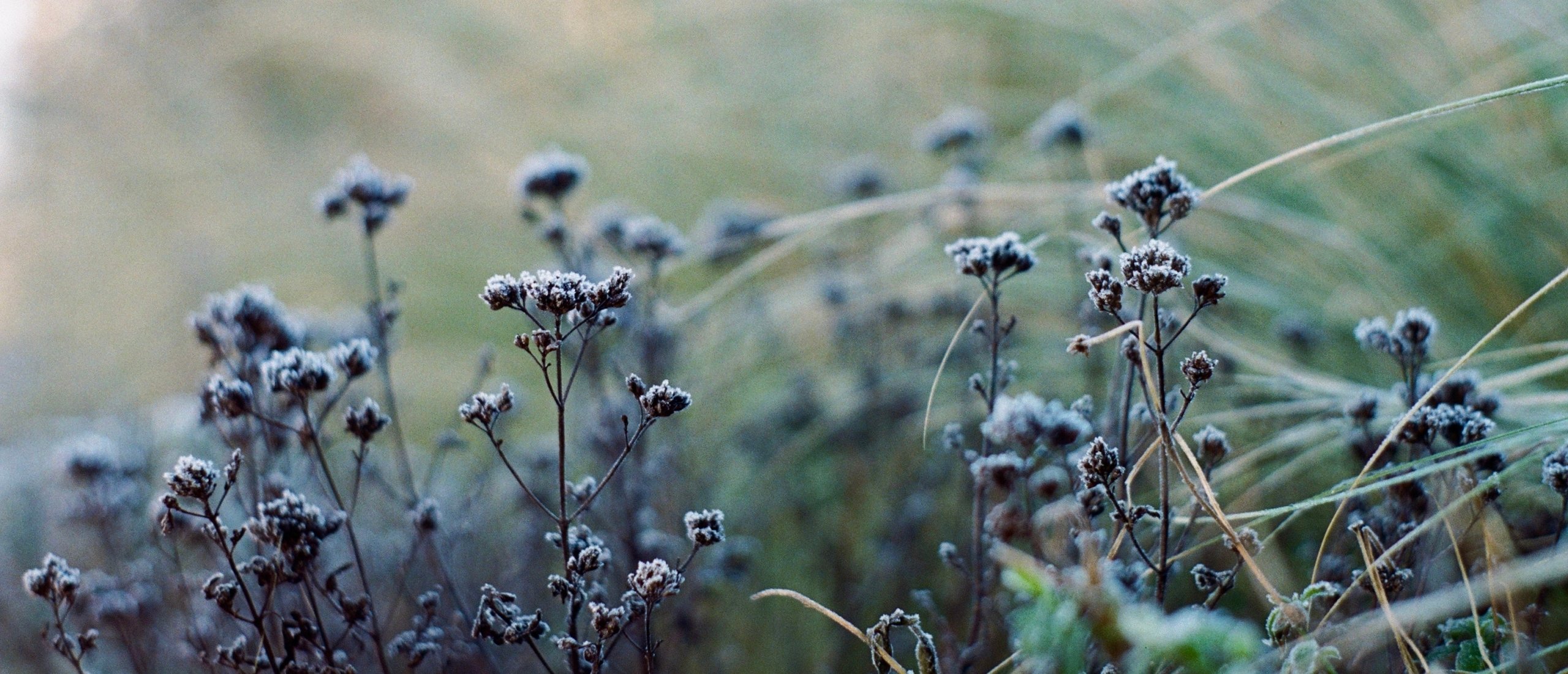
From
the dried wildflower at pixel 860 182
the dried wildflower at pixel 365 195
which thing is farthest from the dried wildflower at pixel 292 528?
the dried wildflower at pixel 860 182

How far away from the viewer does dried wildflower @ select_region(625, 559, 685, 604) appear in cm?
A: 81

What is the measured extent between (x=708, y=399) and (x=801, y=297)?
0.25 metres

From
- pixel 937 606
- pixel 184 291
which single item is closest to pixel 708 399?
pixel 937 606

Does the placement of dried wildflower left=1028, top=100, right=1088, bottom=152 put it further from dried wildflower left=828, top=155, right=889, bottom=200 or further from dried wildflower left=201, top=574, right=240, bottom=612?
dried wildflower left=201, top=574, right=240, bottom=612

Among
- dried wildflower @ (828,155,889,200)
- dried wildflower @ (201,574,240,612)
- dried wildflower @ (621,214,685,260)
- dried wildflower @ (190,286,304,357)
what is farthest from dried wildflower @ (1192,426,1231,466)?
dried wildflower @ (828,155,889,200)

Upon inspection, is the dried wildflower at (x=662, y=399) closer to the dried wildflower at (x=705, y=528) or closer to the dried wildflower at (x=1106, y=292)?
the dried wildflower at (x=705, y=528)

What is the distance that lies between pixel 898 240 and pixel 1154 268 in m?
1.41

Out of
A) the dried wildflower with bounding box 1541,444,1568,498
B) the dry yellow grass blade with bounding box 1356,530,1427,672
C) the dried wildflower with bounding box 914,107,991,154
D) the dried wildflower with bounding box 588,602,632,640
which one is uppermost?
the dried wildflower with bounding box 914,107,991,154

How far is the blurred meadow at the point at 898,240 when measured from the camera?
5.29ft

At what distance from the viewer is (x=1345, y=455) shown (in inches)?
59.1

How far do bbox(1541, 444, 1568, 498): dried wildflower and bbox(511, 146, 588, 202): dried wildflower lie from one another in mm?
1004

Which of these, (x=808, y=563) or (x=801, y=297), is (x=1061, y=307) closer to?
(x=801, y=297)

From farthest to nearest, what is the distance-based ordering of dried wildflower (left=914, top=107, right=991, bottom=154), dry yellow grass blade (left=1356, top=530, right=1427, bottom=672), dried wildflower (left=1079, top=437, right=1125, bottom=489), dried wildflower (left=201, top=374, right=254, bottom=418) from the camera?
1. dried wildflower (left=914, top=107, right=991, bottom=154)
2. dried wildflower (left=201, top=374, right=254, bottom=418)
3. dried wildflower (left=1079, top=437, right=1125, bottom=489)
4. dry yellow grass blade (left=1356, top=530, right=1427, bottom=672)

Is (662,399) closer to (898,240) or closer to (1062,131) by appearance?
(1062,131)
